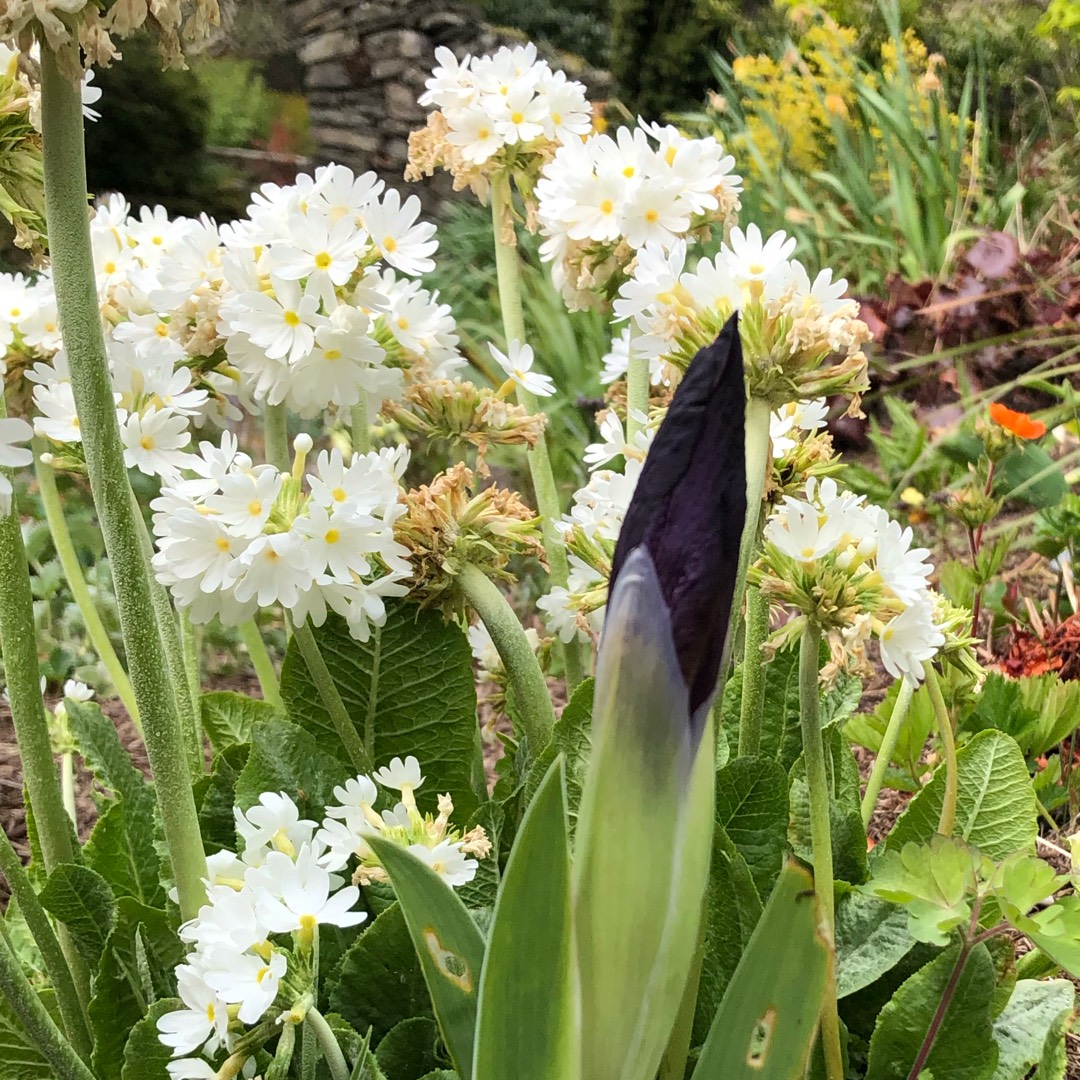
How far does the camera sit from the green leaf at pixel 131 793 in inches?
28.8

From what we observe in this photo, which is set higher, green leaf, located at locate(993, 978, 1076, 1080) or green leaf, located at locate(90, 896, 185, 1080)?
green leaf, located at locate(90, 896, 185, 1080)

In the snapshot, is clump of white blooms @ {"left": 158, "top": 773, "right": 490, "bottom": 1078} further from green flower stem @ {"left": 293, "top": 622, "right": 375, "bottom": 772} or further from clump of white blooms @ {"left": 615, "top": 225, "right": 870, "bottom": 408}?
clump of white blooms @ {"left": 615, "top": 225, "right": 870, "bottom": 408}

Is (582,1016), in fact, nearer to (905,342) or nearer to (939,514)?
(939,514)

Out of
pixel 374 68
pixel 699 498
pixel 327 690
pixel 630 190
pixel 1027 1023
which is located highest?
pixel 374 68

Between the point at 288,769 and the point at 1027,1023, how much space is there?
0.48 m

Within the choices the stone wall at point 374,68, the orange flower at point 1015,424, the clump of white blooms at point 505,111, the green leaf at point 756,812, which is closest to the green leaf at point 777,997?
the green leaf at point 756,812

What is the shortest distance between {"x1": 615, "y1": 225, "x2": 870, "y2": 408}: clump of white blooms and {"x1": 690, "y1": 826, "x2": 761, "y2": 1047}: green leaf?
27 cm

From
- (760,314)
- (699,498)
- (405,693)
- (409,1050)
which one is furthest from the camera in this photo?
(405,693)

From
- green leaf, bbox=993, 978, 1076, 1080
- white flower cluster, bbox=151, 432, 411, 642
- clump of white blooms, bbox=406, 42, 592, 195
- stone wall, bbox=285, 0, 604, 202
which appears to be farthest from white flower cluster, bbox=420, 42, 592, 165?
stone wall, bbox=285, 0, 604, 202

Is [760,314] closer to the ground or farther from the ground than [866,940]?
farther from the ground

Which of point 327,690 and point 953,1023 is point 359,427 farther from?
point 953,1023

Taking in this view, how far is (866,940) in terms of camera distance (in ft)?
2.03

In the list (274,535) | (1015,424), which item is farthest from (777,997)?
(1015,424)

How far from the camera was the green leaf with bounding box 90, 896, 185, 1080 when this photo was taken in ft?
2.01
